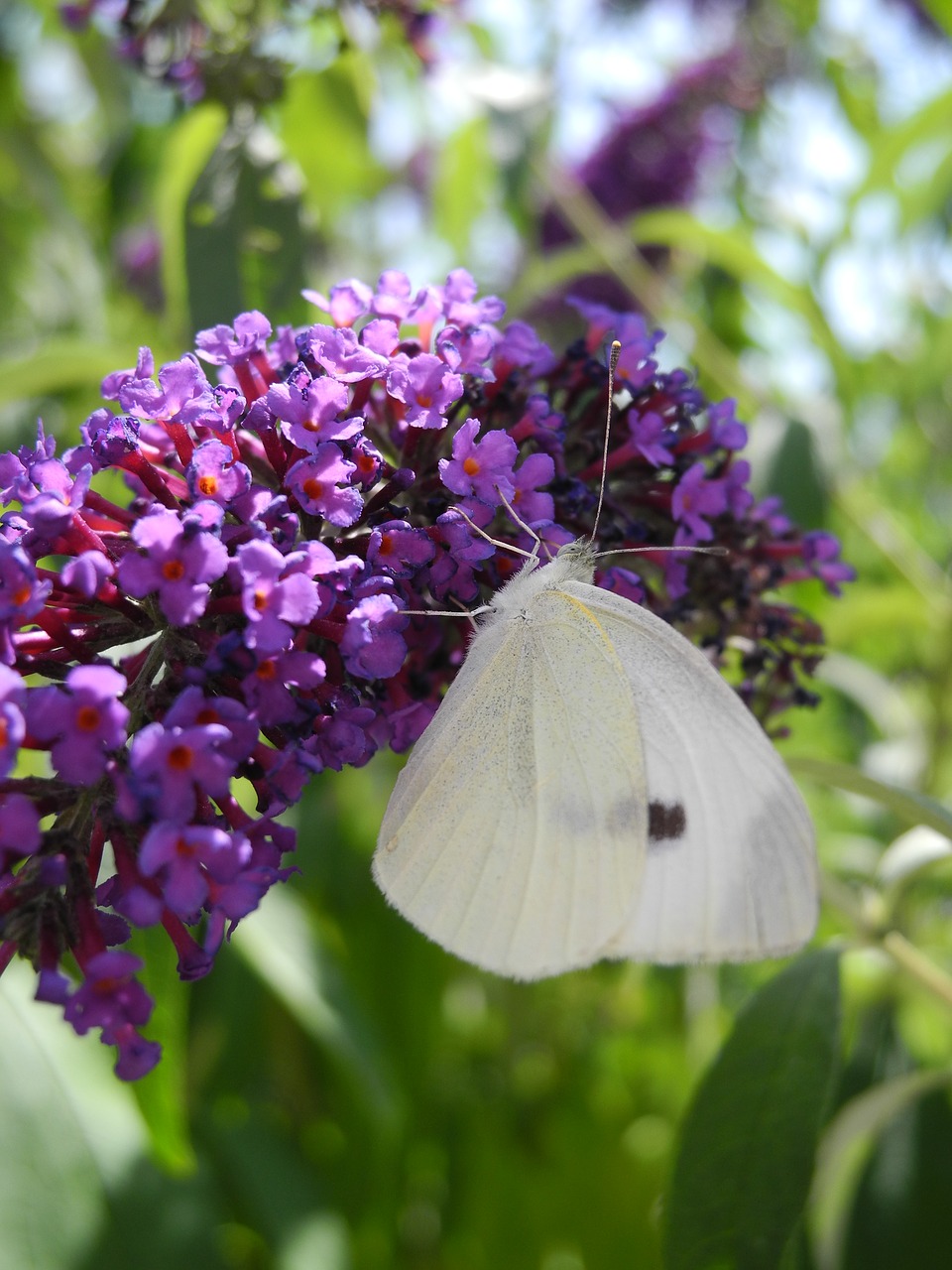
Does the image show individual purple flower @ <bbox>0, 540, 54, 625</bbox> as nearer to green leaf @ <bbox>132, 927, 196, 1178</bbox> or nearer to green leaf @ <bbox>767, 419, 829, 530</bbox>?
green leaf @ <bbox>132, 927, 196, 1178</bbox>

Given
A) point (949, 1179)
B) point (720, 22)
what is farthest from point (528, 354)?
point (720, 22)

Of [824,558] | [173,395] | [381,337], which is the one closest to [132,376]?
[173,395]

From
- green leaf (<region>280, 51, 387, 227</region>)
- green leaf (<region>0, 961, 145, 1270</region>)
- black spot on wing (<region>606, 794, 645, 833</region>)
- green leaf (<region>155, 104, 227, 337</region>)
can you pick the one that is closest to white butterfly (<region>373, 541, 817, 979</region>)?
black spot on wing (<region>606, 794, 645, 833</region>)

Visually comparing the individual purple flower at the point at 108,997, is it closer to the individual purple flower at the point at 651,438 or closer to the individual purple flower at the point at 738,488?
the individual purple flower at the point at 651,438

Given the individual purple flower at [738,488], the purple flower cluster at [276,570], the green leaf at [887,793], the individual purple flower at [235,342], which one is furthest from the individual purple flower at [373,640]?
the green leaf at [887,793]

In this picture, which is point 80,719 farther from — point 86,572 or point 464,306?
point 464,306

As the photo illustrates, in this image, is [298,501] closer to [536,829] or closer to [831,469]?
[536,829]
